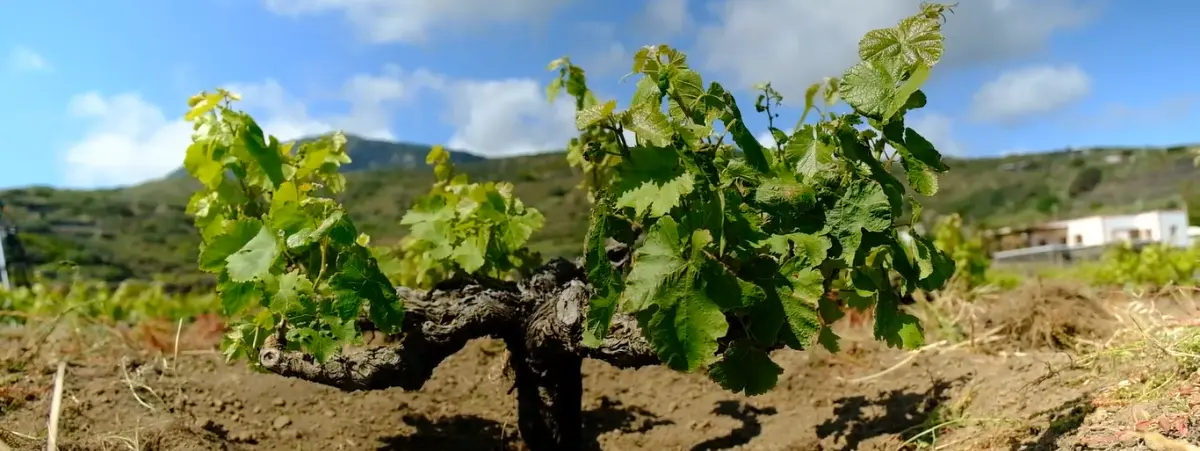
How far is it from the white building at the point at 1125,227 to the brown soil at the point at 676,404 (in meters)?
25.3

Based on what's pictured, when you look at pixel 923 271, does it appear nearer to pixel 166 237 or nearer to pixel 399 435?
pixel 399 435

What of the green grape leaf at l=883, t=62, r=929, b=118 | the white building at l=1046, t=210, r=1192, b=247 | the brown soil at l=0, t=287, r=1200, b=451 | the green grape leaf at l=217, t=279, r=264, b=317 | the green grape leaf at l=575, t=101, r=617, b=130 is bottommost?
the brown soil at l=0, t=287, r=1200, b=451

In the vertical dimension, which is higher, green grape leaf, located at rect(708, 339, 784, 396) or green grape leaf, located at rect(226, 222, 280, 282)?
green grape leaf, located at rect(226, 222, 280, 282)

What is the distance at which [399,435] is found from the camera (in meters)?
3.12

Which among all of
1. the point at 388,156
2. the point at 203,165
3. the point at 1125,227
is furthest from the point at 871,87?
the point at 1125,227

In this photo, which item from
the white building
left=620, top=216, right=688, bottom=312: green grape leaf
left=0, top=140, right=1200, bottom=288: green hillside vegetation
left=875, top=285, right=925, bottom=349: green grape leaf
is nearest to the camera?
left=620, top=216, right=688, bottom=312: green grape leaf

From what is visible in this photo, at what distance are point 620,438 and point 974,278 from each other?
390 cm

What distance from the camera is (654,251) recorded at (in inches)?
66.8

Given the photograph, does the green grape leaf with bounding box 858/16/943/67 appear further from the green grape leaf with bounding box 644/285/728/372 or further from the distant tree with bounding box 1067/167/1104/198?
the distant tree with bounding box 1067/167/1104/198

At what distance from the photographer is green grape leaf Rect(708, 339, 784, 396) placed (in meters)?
1.84

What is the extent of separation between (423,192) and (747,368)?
15416mm

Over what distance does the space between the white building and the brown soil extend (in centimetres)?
2535

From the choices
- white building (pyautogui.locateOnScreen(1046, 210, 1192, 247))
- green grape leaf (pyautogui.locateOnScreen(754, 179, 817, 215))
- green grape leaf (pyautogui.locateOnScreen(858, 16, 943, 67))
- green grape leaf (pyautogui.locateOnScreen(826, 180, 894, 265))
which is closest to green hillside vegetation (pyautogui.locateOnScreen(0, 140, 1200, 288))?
green grape leaf (pyautogui.locateOnScreen(754, 179, 817, 215))

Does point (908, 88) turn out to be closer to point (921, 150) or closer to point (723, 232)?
point (921, 150)
